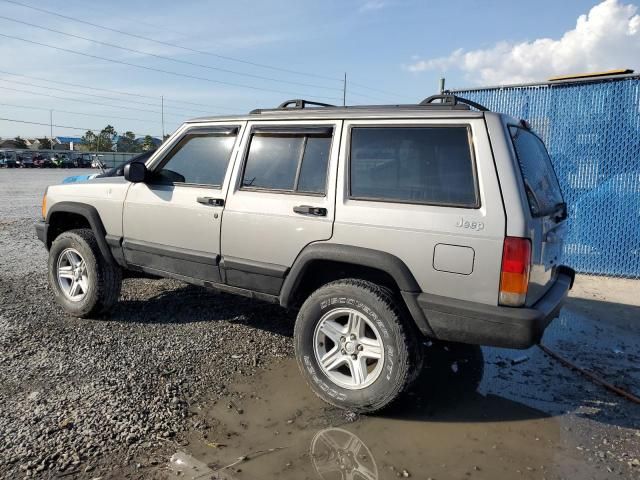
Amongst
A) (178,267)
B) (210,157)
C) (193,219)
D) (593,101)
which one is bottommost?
(178,267)

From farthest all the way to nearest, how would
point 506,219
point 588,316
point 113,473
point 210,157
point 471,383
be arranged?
point 588,316
point 210,157
point 471,383
point 506,219
point 113,473

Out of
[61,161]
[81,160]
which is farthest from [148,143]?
[61,161]

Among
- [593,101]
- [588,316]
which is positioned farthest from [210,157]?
[593,101]

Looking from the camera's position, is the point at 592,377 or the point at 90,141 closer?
A: the point at 592,377

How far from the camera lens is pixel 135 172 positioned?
4.30 m

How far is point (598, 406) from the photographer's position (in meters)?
3.62

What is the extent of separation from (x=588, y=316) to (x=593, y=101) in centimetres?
311

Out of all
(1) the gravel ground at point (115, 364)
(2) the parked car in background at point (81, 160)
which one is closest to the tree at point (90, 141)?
(2) the parked car in background at point (81, 160)

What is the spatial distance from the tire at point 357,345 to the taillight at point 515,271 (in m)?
0.64

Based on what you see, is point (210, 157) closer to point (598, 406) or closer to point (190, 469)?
point (190, 469)

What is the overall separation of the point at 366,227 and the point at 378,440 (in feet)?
4.23

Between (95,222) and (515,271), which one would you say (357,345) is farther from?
(95,222)

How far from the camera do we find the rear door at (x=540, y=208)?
3.03 metres

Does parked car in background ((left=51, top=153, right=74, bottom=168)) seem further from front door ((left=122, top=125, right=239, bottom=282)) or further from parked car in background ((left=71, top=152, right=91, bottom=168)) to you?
front door ((left=122, top=125, right=239, bottom=282))
